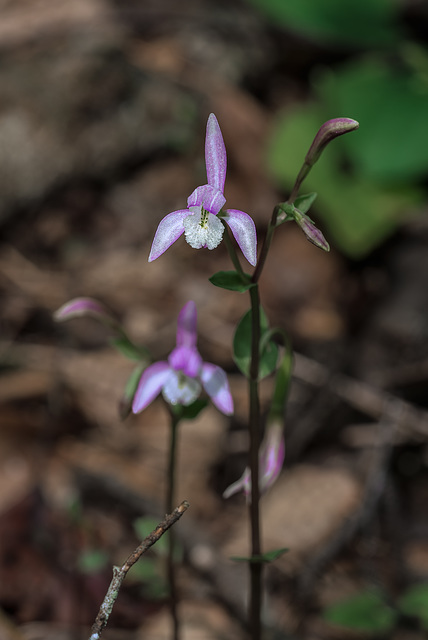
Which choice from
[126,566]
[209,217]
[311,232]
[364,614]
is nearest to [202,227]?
[209,217]

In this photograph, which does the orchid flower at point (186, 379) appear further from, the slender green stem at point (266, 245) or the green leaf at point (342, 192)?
the green leaf at point (342, 192)

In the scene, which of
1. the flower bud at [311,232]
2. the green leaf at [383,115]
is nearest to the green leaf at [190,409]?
the flower bud at [311,232]

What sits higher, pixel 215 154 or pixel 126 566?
pixel 215 154

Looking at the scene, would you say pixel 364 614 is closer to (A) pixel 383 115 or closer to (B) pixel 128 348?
(B) pixel 128 348

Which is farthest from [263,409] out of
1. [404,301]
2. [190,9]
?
[190,9]

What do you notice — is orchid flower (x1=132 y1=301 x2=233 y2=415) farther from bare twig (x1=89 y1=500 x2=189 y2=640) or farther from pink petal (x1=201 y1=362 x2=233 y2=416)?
bare twig (x1=89 y1=500 x2=189 y2=640)
